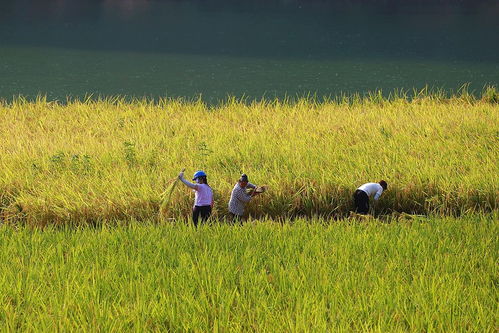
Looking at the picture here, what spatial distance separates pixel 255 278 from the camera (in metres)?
5.39

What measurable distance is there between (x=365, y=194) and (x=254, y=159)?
208 centimetres

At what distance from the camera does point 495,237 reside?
6.70 metres

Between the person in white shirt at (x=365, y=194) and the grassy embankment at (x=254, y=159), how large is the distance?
10.2 inches

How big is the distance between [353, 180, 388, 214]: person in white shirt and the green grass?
0.84m

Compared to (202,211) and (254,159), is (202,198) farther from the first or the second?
(254,159)

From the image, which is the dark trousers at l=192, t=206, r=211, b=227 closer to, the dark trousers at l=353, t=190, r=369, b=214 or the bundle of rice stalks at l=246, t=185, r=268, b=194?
the bundle of rice stalks at l=246, t=185, r=268, b=194

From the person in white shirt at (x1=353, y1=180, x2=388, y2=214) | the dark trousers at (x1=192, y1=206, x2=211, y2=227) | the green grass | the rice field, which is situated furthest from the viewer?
the person in white shirt at (x1=353, y1=180, x2=388, y2=214)

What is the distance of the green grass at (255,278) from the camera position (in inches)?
185

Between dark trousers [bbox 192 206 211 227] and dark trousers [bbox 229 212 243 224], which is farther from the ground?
dark trousers [bbox 192 206 211 227]

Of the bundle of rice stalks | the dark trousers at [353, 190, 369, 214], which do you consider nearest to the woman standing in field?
the bundle of rice stalks

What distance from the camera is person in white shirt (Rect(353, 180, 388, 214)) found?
26.5 ft

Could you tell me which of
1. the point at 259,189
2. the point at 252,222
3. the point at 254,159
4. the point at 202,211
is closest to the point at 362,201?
the point at 259,189

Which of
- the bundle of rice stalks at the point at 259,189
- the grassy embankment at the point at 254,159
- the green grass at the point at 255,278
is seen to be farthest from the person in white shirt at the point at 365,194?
the bundle of rice stalks at the point at 259,189

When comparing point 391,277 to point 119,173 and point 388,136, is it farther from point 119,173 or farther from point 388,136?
point 388,136
